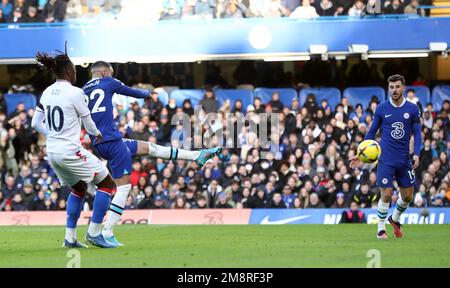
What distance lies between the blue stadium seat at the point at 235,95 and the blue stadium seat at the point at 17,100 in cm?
499

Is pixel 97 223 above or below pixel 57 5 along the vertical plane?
below

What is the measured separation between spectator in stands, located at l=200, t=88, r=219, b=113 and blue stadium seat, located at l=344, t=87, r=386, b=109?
3.66 m

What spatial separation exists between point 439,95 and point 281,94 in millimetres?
4194

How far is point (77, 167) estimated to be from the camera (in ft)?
43.1

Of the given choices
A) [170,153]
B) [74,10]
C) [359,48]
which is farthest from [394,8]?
[170,153]

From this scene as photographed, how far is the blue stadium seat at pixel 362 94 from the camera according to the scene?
28766 millimetres

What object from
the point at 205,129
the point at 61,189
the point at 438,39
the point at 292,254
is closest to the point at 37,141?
the point at 61,189

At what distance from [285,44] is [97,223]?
15.6 metres

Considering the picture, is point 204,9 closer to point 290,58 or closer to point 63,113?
point 290,58

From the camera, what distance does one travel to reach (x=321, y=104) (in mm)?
27922

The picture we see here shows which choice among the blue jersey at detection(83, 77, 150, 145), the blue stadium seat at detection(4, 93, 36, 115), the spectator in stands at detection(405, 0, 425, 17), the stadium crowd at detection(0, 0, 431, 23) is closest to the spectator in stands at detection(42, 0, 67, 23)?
the stadium crowd at detection(0, 0, 431, 23)

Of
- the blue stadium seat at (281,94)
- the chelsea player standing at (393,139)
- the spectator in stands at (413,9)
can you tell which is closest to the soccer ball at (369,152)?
the chelsea player standing at (393,139)

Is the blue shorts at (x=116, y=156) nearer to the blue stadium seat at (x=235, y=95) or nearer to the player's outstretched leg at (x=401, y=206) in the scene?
the player's outstretched leg at (x=401, y=206)

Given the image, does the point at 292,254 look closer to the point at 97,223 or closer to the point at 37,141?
the point at 97,223
